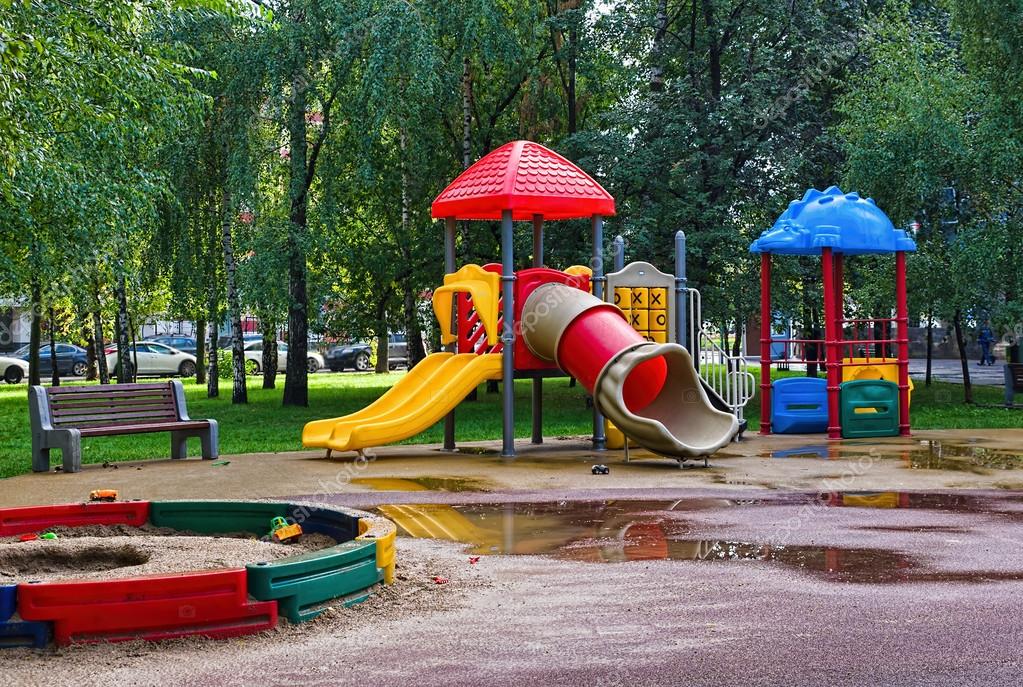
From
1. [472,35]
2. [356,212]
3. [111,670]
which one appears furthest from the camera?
[356,212]

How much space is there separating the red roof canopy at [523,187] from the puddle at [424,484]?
414 centimetres

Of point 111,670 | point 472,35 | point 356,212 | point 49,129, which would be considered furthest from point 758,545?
point 356,212

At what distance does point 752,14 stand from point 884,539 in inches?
680

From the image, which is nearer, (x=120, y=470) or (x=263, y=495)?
(x=263, y=495)

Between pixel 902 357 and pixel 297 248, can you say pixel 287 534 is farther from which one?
pixel 297 248

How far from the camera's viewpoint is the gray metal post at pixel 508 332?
15.1 meters

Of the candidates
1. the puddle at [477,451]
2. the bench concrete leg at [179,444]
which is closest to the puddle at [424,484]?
the puddle at [477,451]

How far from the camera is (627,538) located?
867cm

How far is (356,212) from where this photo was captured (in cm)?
2761

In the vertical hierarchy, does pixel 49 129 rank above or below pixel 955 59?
below

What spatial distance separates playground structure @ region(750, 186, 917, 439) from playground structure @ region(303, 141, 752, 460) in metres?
1.62

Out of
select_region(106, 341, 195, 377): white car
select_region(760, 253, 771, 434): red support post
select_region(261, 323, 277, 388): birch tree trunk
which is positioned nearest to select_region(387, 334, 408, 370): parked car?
select_region(106, 341, 195, 377): white car

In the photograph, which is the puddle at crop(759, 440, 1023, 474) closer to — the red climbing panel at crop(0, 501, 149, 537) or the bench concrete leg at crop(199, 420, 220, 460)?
the bench concrete leg at crop(199, 420, 220, 460)

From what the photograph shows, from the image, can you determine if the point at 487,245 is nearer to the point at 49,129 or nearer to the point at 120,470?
the point at 49,129
